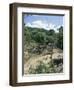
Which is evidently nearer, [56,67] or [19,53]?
[19,53]

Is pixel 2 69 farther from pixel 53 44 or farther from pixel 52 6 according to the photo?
pixel 52 6

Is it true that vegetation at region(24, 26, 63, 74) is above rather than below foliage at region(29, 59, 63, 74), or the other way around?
above

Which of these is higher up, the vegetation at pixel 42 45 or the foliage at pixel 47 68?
the vegetation at pixel 42 45

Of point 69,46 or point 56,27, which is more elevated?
point 56,27

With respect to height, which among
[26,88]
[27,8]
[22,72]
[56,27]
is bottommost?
[26,88]

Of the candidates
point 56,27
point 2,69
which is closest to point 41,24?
point 56,27

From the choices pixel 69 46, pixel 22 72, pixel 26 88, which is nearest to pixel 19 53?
pixel 22 72

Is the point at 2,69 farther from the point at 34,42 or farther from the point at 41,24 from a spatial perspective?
the point at 41,24

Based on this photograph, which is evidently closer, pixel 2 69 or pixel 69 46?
pixel 2 69

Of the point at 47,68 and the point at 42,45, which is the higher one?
the point at 42,45
